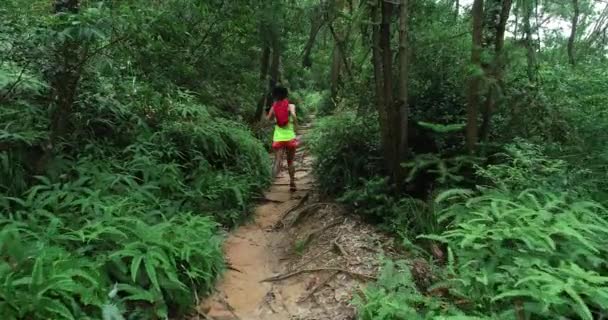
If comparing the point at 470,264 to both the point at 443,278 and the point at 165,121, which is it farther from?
the point at 165,121

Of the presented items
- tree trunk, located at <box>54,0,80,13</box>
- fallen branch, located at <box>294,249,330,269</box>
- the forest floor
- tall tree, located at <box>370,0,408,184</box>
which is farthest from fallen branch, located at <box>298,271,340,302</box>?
tree trunk, located at <box>54,0,80,13</box>

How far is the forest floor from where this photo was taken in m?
4.59

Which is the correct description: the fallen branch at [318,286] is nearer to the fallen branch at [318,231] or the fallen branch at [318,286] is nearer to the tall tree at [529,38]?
the fallen branch at [318,231]

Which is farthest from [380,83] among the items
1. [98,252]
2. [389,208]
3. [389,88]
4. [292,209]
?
[98,252]

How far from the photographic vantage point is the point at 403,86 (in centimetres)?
633

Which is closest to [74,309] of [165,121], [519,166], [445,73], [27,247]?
[27,247]

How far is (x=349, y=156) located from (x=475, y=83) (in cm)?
231

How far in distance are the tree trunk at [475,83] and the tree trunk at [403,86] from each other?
805mm

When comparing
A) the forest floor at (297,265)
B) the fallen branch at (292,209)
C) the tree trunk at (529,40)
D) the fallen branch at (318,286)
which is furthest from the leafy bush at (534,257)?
the fallen branch at (292,209)

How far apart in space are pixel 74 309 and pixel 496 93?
5.25m

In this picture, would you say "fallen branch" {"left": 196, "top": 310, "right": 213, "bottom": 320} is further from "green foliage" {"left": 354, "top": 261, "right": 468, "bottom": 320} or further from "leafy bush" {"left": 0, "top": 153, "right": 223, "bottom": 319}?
"green foliage" {"left": 354, "top": 261, "right": 468, "bottom": 320}

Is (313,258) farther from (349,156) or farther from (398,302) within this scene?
(349,156)

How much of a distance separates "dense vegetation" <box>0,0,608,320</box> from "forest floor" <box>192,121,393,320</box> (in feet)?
0.88

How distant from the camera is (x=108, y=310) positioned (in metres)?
3.43
